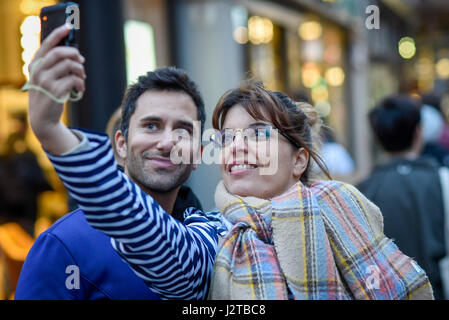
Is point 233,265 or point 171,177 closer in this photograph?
point 233,265

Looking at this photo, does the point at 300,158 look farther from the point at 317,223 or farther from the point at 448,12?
the point at 448,12

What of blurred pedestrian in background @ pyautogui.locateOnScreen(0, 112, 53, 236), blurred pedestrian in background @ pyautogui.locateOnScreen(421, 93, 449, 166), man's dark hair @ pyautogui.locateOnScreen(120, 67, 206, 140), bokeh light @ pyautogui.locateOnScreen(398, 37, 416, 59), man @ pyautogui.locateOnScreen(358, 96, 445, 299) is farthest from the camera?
bokeh light @ pyautogui.locateOnScreen(398, 37, 416, 59)

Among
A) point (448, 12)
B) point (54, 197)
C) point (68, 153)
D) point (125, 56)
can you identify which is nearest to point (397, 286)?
point (68, 153)

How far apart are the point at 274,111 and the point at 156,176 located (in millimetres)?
452

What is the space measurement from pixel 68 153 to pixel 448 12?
2032 cm

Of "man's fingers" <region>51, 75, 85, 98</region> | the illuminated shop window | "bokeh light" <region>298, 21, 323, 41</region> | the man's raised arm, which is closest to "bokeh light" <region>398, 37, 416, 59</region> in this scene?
"bokeh light" <region>298, 21, 323, 41</region>

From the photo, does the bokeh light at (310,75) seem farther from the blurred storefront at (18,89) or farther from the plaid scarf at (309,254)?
the plaid scarf at (309,254)

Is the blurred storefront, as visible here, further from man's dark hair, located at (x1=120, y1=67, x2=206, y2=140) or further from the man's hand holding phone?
the man's hand holding phone

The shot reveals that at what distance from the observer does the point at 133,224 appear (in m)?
1.25

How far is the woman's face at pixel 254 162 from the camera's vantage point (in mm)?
1651

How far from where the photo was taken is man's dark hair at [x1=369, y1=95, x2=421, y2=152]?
11.1 feet

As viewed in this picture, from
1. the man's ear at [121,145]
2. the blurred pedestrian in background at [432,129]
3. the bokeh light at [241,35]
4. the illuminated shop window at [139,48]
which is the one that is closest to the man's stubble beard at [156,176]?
the man's ear at [121,145]

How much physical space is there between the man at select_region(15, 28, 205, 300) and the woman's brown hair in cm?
19
